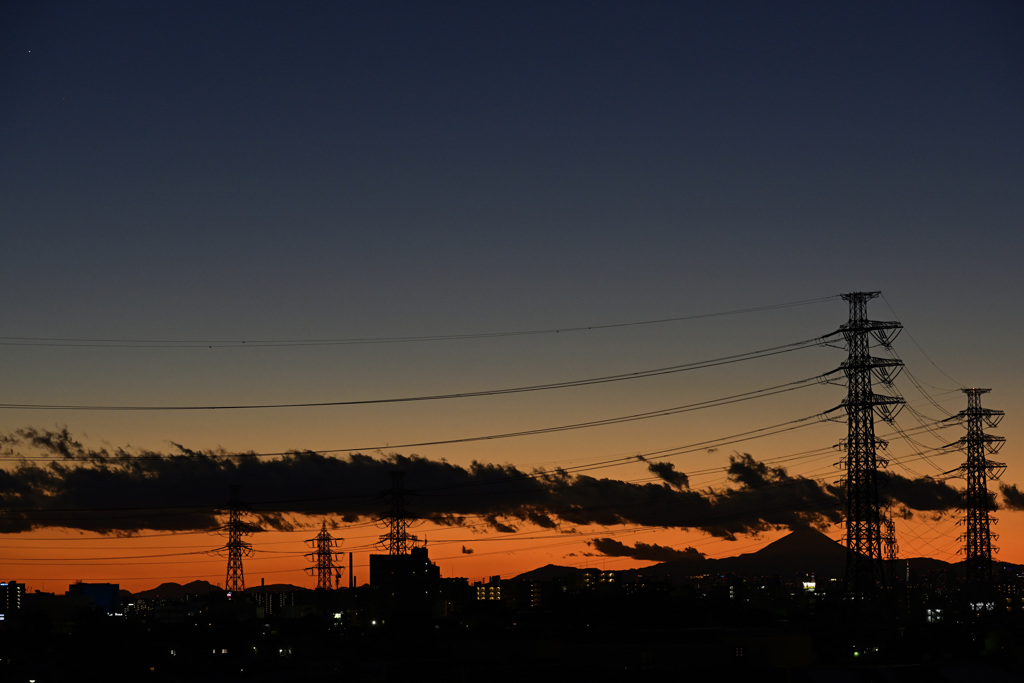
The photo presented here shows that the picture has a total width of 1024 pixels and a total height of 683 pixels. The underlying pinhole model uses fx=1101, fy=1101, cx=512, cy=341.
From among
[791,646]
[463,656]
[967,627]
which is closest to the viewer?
[791,646]

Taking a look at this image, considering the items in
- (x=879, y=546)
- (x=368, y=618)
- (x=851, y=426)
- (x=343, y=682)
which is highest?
(x=851, y=426)

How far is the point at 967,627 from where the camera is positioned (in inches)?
4823

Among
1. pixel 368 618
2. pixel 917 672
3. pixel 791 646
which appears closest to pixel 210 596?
pixel 368 618

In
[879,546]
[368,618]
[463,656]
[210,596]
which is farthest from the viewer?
[210,596]

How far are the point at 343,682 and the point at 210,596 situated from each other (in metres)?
143

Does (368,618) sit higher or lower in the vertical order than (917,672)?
lower

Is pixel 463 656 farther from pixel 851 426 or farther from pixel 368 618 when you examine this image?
pixel 368 618

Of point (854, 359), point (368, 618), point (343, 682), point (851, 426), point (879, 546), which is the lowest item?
point (368, 618)

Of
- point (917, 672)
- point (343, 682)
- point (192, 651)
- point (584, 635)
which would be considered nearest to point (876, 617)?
A: point (917, 672)

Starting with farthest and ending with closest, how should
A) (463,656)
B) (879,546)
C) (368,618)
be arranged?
(368,618), (463,656), (879,546)

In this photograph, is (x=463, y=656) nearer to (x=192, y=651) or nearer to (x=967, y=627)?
(x=192, y=651)

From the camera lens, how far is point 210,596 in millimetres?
199750

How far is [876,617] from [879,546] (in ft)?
33.3

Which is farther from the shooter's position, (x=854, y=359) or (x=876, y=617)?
(x=876, y=617)
